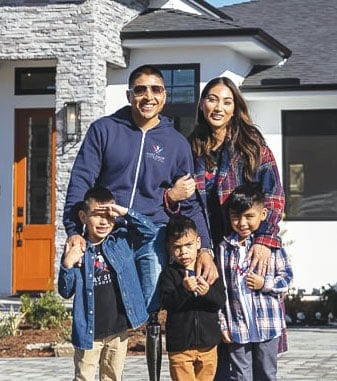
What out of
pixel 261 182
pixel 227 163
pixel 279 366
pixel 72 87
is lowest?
pixel 279 366

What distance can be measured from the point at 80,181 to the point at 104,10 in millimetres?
10412

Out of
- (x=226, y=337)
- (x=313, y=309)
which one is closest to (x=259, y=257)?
(x=226, y=337)

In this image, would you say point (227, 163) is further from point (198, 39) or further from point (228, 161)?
point (198, 39)

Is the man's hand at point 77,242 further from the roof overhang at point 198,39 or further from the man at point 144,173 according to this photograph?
the roof overhang at point 198,39

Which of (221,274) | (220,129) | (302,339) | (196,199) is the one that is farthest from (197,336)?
(302,339)

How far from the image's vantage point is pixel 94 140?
5.85 metres

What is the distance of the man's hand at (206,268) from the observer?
5738 mm

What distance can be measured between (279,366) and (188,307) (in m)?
4.11

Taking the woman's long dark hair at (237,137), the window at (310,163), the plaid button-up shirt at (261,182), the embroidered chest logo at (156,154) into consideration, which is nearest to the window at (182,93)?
the window at (310,163)

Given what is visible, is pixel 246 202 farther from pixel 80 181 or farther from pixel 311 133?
pixel 311 133

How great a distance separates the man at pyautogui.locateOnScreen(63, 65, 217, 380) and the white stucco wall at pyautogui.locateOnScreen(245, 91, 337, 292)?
36.6 feet

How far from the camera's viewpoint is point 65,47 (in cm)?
1571

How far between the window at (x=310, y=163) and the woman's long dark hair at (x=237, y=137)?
1130 cm

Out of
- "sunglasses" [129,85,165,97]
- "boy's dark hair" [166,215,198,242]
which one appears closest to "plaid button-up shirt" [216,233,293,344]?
"boy's dark hair" [166,215,198,242]
